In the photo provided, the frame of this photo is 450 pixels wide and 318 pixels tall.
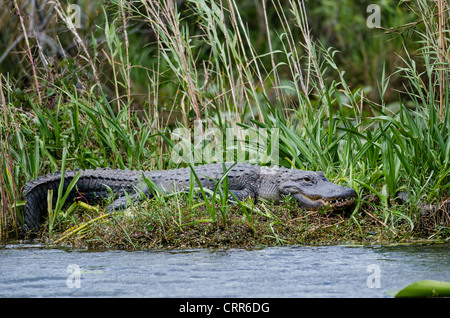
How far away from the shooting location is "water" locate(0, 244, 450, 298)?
2.76 meters

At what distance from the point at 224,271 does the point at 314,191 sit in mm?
1378

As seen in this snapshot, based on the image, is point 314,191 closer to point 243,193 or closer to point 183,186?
point 243,193

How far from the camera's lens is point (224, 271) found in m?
3.15

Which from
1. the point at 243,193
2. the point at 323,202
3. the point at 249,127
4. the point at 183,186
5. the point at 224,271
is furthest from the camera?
the point at 249,127

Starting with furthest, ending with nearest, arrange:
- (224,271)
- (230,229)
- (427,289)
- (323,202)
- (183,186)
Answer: (183,186) < (323,202) < (230,229) < (224,271) < (427,289)

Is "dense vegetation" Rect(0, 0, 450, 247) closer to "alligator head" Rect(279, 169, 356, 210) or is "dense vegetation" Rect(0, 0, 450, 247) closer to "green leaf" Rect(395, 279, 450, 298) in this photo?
"alligator head" Rect(279, 169, 356, 210)

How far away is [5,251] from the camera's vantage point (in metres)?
3.92

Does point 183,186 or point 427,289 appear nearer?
point 427,289

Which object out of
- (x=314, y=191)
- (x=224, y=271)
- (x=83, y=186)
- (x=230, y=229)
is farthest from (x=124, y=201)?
(x=224, y=271)

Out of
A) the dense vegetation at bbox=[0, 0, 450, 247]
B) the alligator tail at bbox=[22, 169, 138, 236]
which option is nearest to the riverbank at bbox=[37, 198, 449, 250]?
the dense vegetation at bbox=[0, 0, 450, 247]

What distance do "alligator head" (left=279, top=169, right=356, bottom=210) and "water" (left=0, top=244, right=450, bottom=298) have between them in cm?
47
